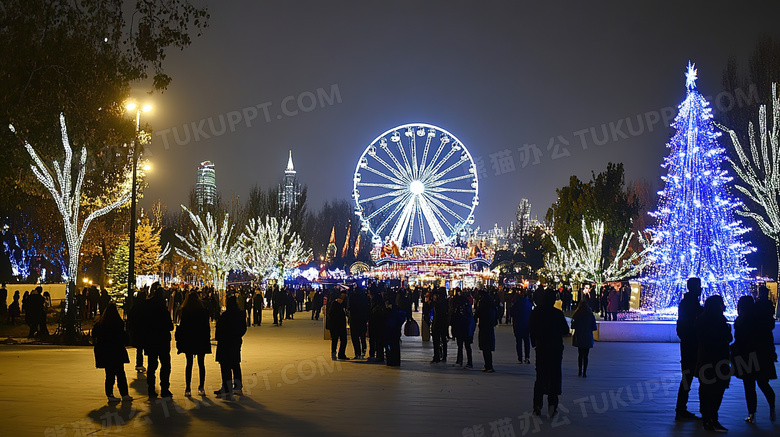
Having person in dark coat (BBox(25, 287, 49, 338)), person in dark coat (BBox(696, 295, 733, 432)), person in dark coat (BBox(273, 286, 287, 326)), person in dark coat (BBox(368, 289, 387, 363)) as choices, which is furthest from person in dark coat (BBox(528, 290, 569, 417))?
person in dark coat (BBox(273, 286, 287, 326))

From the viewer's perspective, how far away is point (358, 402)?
11.7 m

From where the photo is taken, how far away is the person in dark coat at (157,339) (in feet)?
39.1

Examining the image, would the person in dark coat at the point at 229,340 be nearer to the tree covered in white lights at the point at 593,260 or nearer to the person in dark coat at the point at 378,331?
the person in dark coat at the point at 378,331

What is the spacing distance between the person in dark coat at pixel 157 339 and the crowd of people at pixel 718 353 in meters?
7.45

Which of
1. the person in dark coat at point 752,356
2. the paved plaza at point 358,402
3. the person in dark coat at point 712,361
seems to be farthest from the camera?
the person in dark coat at point 752,356

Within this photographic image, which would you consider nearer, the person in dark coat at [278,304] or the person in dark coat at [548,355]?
the person in dark coat at [548,355]

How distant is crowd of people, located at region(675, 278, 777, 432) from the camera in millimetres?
9719

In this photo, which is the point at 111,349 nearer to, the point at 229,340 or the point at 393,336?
the point at 229,340

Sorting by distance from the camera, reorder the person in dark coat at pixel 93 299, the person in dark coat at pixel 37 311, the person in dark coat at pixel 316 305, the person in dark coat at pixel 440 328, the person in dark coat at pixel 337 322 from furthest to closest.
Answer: the person in dark coat at pixel 316 305
the person in dark coat at pixel 93 299
the person in dark coat at pixel 37 311
the person in dark coat at pixel 337 322
the person in dark coat at pixel 440 328

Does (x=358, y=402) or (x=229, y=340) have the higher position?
(x=229, y=340)

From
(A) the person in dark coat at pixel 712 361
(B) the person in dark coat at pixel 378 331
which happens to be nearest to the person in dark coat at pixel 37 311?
(B) the person in dark coat at pixel 378 331

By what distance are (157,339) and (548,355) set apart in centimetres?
587

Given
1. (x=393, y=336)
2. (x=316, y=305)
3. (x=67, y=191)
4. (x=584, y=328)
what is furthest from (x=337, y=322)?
(x=316, y=305)

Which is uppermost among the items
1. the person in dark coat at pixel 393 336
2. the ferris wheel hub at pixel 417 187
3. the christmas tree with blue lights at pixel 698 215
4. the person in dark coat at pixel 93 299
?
the ferris wheel hub at pixel 417 187
